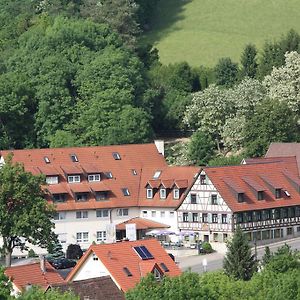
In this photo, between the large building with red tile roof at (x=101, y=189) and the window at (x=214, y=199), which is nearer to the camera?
the window at (x=214, y=199)

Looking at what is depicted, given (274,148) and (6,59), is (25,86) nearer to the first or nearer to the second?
(6,59)

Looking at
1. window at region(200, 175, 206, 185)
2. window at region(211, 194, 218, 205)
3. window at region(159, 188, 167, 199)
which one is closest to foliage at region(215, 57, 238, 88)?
window at region(159, 188, 167, 199)

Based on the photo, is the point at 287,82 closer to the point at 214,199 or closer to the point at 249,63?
the point at 249,63

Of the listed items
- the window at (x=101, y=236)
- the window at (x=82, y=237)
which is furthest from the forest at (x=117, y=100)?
the window at (x=82, y=237)

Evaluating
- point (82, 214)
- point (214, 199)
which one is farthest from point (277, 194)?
point (82, 214)

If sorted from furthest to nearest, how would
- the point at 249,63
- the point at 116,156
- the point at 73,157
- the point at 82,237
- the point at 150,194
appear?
the point at 249,63
the point at 116,156
the point at 73,157
the point at 150,194
the point at 82,237

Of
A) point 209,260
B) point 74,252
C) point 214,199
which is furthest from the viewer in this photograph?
point 214,199

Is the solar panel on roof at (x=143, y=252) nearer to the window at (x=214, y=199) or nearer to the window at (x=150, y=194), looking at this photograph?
the window at (x=214, y=199)
